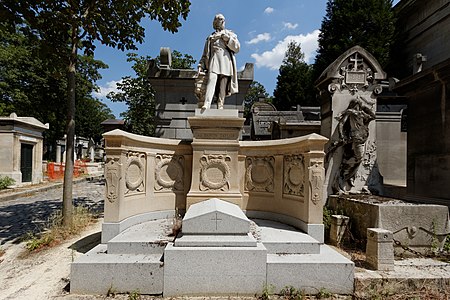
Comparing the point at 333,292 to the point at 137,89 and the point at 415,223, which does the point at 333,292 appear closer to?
the point at 415,223

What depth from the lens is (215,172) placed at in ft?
17.6

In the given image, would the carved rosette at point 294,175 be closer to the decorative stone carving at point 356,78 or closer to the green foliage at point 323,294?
the green foliage at point 323,294

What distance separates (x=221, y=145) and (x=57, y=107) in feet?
98.7

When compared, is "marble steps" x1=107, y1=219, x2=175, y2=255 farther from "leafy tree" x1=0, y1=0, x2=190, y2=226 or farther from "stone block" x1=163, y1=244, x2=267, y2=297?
"leafy tree" x1=0, y1=0, x2=190, y2=226

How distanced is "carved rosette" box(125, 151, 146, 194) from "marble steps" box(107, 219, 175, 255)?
0.82 meters

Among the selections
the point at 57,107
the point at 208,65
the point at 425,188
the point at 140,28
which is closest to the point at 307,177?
the point at 208,65

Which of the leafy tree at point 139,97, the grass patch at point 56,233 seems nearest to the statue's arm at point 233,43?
the grass patch at point 56,233

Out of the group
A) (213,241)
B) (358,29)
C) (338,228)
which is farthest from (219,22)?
(358,29)

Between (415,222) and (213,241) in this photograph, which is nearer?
(213,241)

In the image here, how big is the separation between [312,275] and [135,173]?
11.9 feet

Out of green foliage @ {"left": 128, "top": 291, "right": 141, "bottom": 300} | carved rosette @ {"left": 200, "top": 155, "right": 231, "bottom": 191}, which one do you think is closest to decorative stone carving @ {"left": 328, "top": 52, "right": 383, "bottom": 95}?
carved rosette @ {"left": 200, "top": 155, "right": 231, "bottom": 191}

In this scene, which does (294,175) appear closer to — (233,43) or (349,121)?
(349,121)

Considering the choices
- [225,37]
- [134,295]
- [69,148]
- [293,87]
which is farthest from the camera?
[293,87]

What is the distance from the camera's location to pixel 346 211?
5.75 m
